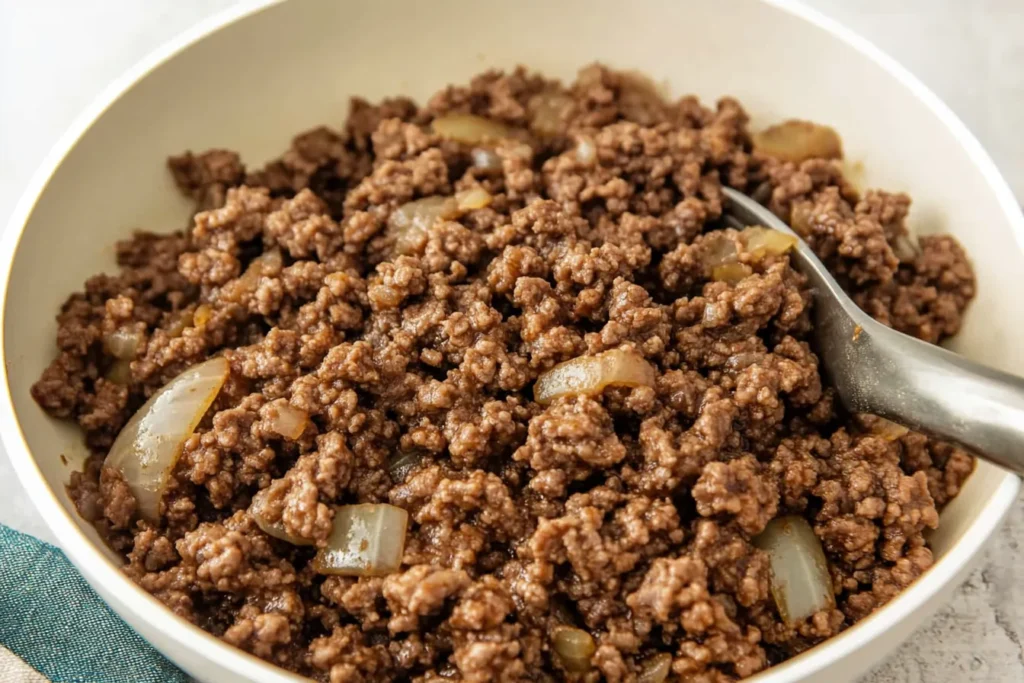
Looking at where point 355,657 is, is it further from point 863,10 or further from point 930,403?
point 863,10

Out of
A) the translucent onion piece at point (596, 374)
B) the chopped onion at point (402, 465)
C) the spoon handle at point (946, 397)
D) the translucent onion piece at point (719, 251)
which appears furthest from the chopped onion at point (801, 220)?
the chopped onion at point (402, 465)

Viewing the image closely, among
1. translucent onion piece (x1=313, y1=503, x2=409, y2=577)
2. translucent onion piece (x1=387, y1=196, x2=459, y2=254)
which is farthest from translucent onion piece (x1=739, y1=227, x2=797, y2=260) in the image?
translucent onion piece (x1=313, y1=503, x2=409, y2=577)

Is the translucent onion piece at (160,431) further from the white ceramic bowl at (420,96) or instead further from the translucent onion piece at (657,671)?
the translucent onion piece at (657,671)

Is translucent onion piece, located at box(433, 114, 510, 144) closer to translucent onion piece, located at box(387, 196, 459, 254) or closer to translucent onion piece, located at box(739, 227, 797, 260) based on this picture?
translucent onion piece, located at box(387, 196, 459, 254)

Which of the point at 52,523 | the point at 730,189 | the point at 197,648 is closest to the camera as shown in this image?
the point at 197,648

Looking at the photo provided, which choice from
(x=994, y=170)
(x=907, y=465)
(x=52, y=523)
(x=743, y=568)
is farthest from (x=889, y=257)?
(x=52, y=523)

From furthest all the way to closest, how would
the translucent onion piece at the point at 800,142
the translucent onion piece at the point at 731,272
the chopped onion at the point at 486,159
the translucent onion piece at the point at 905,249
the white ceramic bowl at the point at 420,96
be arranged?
the translucent onion piece at the point at 800,142
the chopped onion at the point at 486,159
the translucent onion piece at the point at 905,249
the translucent onion piece at the point at 731,272
the white ceramic bowl at the point at 420,96
